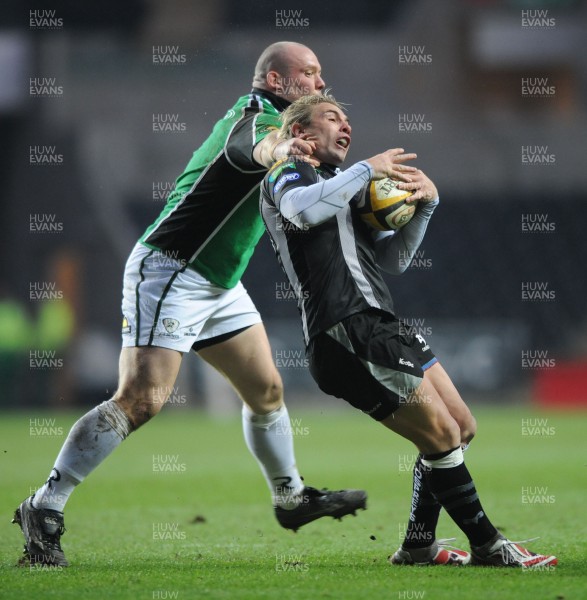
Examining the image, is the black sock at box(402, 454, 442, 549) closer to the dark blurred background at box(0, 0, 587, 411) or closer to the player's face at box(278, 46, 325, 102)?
the player's face at box(278, 46, 325, 102)

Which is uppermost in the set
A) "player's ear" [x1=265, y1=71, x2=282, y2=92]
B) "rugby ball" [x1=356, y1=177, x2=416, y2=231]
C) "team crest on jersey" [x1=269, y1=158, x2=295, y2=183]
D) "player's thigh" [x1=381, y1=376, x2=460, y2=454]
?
"player's ear" [x1=265, y1=71, x2=282, y2=92]

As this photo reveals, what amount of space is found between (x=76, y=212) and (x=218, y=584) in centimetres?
1711

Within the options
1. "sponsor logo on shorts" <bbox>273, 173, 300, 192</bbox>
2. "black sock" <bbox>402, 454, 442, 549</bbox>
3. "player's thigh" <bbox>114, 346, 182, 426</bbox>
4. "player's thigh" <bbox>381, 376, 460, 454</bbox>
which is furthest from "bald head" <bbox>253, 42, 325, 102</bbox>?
"black sock" <bbox>402, 454, 442, 549</bbox>

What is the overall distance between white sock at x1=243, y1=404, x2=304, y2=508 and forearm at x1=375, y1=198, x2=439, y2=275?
119 centimetres

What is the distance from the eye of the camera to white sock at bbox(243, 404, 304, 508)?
5352 mm

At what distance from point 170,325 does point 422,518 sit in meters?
1.45

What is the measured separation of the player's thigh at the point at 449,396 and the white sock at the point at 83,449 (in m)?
1.41

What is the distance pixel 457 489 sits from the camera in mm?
4254

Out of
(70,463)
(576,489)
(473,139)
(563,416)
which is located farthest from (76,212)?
(70,463)

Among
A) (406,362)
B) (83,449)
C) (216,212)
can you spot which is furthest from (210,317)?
(406,362)

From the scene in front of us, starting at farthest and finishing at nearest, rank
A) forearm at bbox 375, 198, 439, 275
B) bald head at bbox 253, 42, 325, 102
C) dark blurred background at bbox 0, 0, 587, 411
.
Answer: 1. dark blurred background at bbox 0, 0, 587, 411
2. bald head at bbox 253, 42, 325, 102
3. forearm at bbox 375, 198, 439, 275

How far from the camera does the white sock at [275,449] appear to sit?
5.35 meters

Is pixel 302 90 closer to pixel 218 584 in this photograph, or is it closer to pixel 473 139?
pixel 218 584

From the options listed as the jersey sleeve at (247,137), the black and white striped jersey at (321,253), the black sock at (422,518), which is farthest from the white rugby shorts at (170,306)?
the black sock at (422,518)
